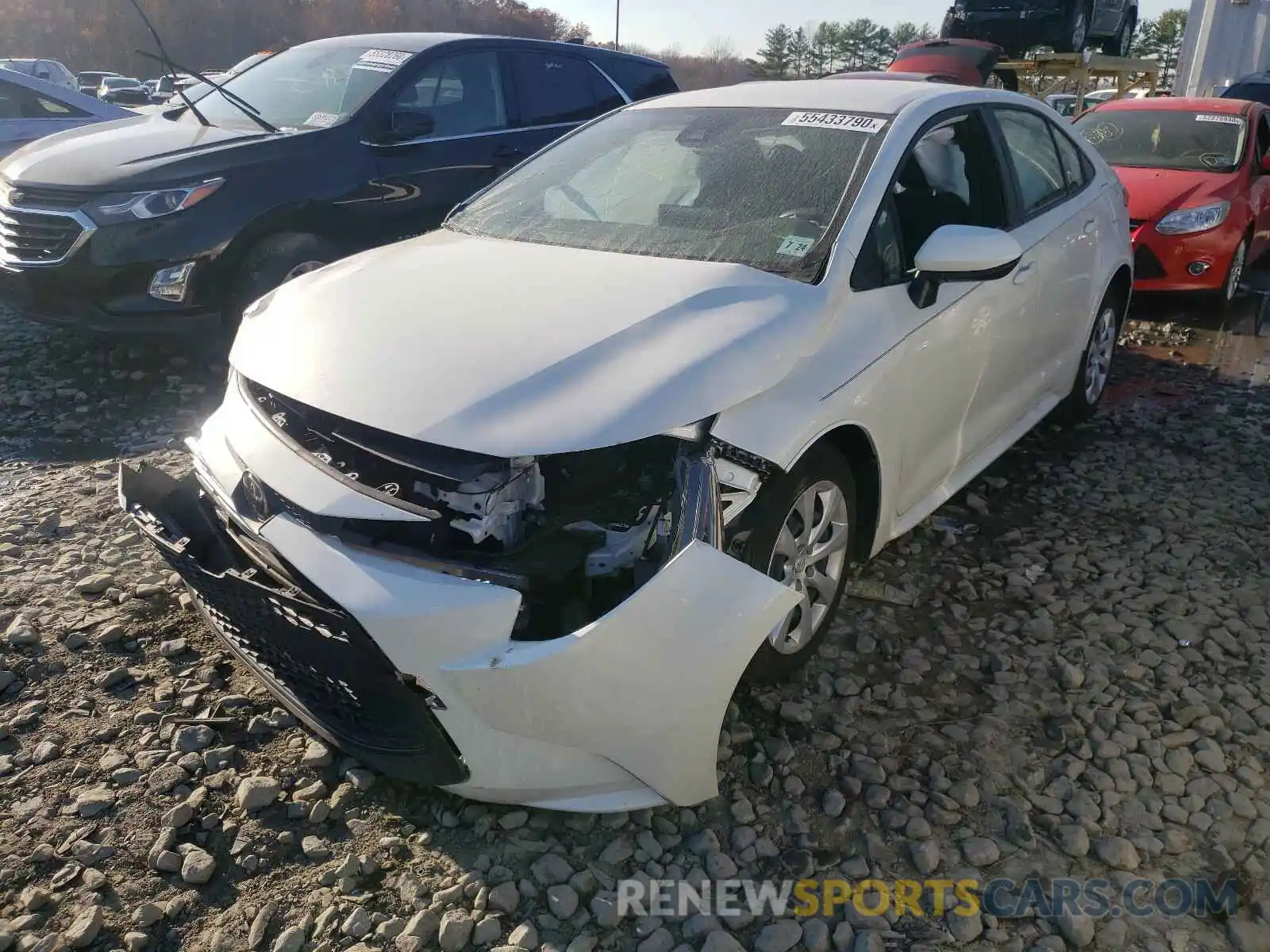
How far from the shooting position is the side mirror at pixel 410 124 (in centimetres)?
520

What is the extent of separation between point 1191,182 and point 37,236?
7.61 metres

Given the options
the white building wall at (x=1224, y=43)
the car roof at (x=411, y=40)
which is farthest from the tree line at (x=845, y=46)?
the car roof at (x=411, y=40)

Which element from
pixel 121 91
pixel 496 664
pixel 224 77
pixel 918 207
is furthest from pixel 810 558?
pixel 121 91

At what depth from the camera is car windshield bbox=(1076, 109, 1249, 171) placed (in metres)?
7.56

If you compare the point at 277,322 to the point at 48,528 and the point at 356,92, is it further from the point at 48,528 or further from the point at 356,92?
the point at 356,92

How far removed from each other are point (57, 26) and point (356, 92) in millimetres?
58937

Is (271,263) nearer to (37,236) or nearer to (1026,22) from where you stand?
(37,236)

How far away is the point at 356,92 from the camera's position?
5.45 meters

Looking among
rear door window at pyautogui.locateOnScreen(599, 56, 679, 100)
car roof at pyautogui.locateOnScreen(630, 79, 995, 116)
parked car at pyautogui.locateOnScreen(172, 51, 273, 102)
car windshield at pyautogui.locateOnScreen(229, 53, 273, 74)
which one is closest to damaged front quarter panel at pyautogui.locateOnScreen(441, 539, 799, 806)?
car roof at pyautogui.locateOnScreen(630, 79, 995, 116)

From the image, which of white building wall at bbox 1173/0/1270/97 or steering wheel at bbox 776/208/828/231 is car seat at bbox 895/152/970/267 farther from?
white building wall at bbox 1173/0/1270/97

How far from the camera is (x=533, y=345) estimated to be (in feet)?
7.73

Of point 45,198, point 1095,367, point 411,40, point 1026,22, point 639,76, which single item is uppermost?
point 1026,22

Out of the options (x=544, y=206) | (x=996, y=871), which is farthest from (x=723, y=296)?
(x=996, y=871)

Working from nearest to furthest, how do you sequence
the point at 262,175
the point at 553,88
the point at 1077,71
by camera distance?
the point at 262,175 → the point at 553,88 → the point at 1077,71
